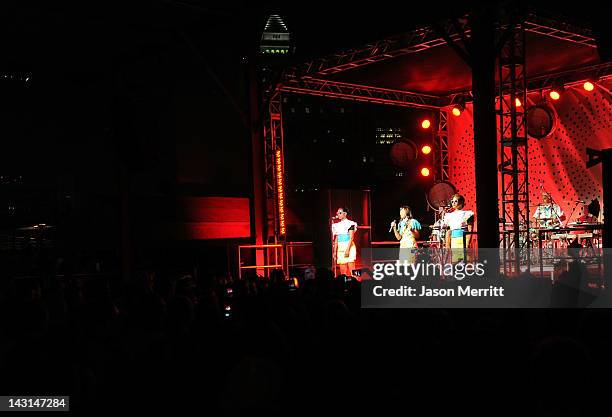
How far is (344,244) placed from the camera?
16.6 meters

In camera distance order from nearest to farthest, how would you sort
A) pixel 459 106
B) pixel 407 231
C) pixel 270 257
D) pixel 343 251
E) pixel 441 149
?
pixel 270 257
pixel 407 231
pixel 343 251
pixel 459 106
pixel 441 149

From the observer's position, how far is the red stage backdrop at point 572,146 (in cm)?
1855

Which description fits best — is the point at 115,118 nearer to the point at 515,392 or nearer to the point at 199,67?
the point at 199,67

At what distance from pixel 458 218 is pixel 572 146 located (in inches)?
238

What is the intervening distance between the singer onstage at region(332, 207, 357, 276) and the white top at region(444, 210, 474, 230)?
2.49 m

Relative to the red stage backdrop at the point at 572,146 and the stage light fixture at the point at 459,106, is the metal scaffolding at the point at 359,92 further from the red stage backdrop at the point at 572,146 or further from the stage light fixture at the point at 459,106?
the red stage backdrop at the point at 572,146

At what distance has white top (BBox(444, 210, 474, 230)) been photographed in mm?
15352

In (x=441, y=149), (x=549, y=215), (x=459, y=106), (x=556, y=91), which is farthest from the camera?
(x=441, y=149)

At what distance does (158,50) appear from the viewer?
16750 mm

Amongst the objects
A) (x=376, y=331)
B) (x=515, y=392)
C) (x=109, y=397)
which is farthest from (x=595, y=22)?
(x=109, y=397)
